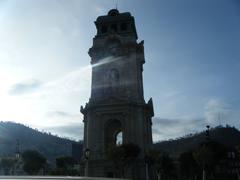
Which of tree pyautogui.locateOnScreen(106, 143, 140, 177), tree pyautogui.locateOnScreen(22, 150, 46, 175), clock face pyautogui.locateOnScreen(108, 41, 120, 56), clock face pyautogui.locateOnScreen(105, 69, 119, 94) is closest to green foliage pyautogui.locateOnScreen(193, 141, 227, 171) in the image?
tree pyautogui.locateOnScreen(106, 143, 140, 177)

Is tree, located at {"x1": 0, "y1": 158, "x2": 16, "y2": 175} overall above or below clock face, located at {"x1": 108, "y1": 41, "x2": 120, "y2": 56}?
below

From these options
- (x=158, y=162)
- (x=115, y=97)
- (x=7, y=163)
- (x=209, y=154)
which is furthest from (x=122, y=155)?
(x=7, y=163)

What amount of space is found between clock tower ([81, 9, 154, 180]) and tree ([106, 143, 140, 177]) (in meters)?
2.42

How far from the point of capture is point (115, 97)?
2516 inches

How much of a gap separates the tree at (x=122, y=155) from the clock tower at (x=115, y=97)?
2416 mm

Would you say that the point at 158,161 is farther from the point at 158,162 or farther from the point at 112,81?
the point at 112,81

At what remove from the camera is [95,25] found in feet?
243

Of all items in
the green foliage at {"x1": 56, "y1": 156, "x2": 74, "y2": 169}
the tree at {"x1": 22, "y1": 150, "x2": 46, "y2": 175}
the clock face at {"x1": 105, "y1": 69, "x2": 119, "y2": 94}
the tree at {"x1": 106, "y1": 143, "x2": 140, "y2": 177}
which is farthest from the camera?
the green foliage at {"x1": 56, "y1": 156, "x2": 74, "y2": 169}

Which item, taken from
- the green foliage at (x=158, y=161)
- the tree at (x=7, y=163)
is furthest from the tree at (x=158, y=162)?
the tree at (x=7, y=163)

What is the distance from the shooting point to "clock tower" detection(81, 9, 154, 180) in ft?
204

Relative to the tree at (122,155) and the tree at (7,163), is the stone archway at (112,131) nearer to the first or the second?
the tree at (122,155)

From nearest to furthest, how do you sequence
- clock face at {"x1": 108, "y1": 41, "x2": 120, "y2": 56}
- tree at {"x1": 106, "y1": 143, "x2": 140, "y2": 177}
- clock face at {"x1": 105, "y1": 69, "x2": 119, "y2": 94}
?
tree at {"x1": 106, "y1": 143, "x2": 140, "y2": 177} → clock face at {"x1": 105, "y1": 69, "x2": 119, "y2": 94} → clock face at {"x1": 108, "y1": 41, "x2": 120, "y2": 56}

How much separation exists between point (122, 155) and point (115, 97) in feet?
Result: 40.6

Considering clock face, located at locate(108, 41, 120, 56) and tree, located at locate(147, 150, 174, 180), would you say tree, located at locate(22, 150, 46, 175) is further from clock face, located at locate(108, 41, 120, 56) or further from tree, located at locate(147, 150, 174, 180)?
clock face, located at locate(108, 41, 120, 56)
